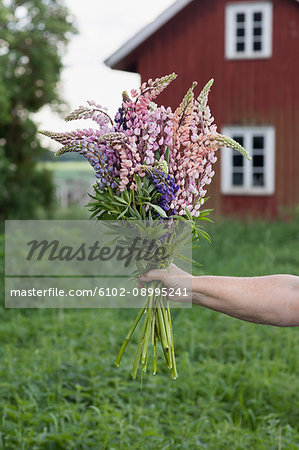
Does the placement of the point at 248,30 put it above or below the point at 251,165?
above

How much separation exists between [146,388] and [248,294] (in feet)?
8.44

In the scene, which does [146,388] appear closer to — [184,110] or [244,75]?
[184,110]

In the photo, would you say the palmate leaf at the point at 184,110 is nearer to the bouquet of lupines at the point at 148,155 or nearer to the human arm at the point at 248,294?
the bouquet of lupines at the point at 148,155

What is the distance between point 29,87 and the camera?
725 inches

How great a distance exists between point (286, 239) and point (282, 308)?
10.3m

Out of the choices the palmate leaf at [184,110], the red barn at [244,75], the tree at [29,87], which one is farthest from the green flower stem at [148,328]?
the tree at [29,87]

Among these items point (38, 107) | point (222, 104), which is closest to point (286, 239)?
point (222, 104)

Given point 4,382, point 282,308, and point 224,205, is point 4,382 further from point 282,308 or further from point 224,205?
point 224,205

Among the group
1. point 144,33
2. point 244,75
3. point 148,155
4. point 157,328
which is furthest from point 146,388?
point 144,33

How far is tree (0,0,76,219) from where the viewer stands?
17953 millimetres

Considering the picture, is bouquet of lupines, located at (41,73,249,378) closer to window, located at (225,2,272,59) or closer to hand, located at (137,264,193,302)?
hand, located at (137,264,193,302)

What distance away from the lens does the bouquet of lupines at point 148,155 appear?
8.15 feet

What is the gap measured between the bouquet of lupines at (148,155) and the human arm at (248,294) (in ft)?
0.33

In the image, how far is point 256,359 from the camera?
17.7ft
